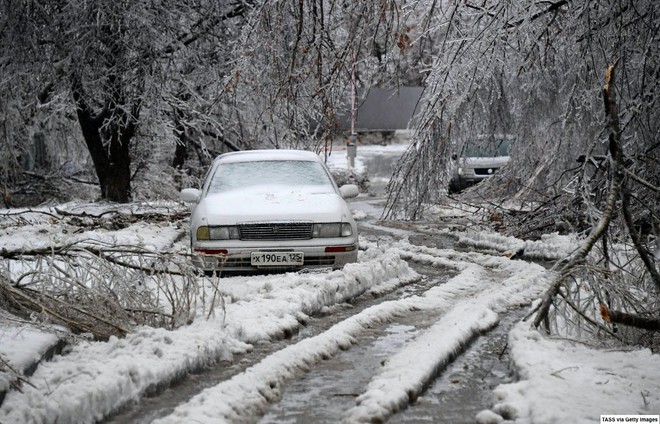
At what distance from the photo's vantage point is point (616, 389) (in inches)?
182

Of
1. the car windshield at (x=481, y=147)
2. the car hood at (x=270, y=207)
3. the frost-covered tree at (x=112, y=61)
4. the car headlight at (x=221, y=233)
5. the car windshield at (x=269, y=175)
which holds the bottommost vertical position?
the car headlight at (x=221, y=233)

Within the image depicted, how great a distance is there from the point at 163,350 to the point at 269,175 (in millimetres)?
5343

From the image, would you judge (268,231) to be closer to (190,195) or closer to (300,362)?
(190,195)

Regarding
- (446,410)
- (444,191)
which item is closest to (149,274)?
(446,410)

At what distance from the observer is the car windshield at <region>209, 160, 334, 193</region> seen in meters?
10.4

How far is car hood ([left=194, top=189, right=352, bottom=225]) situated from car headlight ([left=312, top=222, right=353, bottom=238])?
60mm

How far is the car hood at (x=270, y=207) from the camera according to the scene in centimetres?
923

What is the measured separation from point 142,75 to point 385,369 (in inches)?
420

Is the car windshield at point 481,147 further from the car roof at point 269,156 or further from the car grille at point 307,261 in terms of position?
the car grille at point 307,261

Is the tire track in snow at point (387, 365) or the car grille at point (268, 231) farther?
the car grille at point (268, 231)

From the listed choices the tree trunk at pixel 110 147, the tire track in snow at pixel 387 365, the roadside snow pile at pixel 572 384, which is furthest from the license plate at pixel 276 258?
the tree trunk at pixel 110 147

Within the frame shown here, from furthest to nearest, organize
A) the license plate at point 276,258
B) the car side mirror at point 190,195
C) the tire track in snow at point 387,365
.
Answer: the car side mirror at point 190,195 < the license plate at point 276,258 < the tire track in snow at point 387,365

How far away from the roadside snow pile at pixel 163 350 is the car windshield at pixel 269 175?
1.96 meters

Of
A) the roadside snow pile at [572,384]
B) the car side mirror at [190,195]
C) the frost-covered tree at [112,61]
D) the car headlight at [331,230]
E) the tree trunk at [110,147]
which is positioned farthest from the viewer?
the tree trunk at [110,147]
